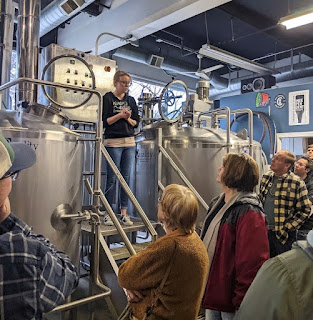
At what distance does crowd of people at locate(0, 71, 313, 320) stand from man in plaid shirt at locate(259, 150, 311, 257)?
1088 mm

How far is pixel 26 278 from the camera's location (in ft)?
2.91

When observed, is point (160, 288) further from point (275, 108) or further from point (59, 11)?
point (275, 108)

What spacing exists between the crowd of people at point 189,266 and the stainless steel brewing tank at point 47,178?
0.97 m

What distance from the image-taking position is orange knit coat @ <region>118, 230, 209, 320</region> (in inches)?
51.6

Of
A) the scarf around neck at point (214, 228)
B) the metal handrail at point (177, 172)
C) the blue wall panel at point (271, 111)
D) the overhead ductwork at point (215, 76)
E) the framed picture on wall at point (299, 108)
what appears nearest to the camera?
the scarf around neck at point (214, 228)

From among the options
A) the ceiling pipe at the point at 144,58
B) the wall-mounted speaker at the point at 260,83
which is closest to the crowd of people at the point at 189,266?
the ceiling pipe at the point at 144,58

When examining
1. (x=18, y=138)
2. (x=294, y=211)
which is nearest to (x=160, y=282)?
(x=18, y=138)

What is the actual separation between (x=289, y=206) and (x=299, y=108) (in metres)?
5.05

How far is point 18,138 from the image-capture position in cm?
209

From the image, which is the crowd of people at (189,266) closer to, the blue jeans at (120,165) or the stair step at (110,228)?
the stair step at (110,228)

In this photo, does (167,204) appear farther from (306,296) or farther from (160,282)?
(306,296)

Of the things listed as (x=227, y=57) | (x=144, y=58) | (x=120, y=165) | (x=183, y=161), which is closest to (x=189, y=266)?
(x=120, y=165)

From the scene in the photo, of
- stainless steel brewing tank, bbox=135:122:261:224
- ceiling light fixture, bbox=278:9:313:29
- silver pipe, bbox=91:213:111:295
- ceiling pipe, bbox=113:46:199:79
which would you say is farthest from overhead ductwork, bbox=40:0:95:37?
silver pipe, bbox=91:213:111:295

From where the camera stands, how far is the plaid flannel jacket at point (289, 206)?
270 centimetres
